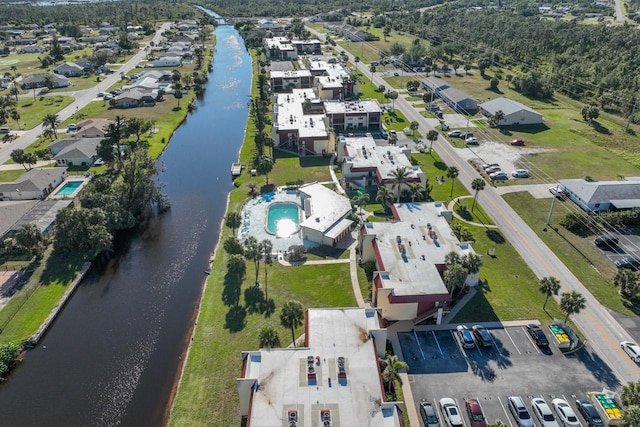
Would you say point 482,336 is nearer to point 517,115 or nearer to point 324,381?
point 324,381

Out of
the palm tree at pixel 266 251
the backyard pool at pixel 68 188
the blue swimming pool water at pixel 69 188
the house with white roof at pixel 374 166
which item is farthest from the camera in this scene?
the blue swimming pool water at pixel 69 188

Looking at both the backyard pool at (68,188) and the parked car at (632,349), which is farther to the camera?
the backyard pool at (68,188)

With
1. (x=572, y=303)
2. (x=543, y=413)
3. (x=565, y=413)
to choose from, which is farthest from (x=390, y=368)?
(x=572, y=303)

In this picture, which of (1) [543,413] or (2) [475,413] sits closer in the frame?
(1) [543,413]

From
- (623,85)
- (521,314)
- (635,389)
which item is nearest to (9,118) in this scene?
(521,314)

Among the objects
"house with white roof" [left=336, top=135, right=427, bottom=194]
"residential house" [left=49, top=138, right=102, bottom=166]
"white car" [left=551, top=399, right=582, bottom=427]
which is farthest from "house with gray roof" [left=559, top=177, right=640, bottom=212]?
"residential house" [left=49, top=138, right=102, bottom=166]

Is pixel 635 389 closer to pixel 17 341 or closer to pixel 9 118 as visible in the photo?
pixel 17 341

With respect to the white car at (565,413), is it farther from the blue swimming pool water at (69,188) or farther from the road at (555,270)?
the blue swimming pool water at (69,188)

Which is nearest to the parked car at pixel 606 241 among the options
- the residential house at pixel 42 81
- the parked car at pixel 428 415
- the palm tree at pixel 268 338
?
the parked car at pixel 428 415
